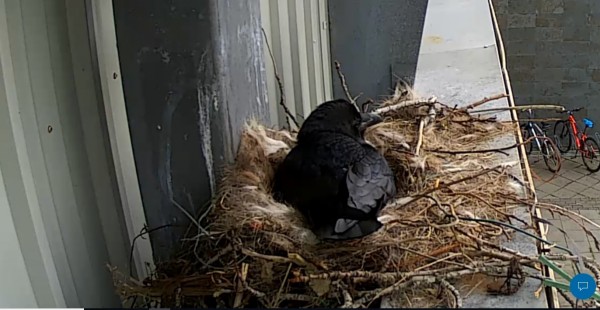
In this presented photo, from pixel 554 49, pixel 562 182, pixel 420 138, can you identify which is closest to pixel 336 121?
pixel 420 138

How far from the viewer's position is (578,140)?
6.52 metres

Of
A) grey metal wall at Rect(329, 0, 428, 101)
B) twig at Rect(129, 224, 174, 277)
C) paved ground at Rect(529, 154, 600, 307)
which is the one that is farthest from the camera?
paved ground at Rect(529, 154, 600, 307)

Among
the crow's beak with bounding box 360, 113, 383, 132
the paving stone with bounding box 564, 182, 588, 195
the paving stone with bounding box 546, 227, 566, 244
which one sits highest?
the crow's beak with bounding box 360, 113, 383, 132

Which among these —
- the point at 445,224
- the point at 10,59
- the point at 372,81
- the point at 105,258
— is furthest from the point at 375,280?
the point at 372,81

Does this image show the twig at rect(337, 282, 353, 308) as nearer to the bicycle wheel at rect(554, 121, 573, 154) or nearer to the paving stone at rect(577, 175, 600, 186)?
the paving stone at rect(577, 175, 600, 186)

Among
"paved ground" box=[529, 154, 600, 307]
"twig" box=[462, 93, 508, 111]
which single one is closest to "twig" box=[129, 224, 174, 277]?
"twig" box=[462, 93, 508, 111]

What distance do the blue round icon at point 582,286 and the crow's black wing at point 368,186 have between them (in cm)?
39

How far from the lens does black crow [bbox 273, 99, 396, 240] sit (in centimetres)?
127

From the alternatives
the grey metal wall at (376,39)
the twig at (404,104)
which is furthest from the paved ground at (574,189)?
the twig at (404,104)

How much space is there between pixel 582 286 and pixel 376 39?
2060mm

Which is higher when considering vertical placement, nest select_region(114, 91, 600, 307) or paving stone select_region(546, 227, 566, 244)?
nest select_region(114, 91, 600, 307)

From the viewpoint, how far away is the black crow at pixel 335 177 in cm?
127

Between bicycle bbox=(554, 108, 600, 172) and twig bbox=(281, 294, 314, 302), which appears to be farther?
bicycle bbox=(554, 108, 600, 172)

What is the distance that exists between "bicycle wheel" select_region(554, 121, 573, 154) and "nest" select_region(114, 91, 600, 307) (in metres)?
5.35
